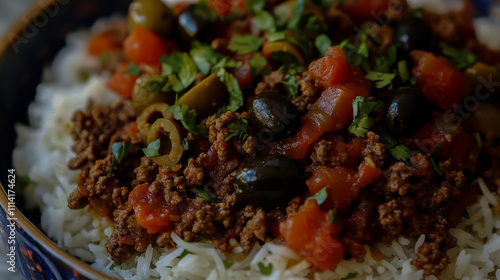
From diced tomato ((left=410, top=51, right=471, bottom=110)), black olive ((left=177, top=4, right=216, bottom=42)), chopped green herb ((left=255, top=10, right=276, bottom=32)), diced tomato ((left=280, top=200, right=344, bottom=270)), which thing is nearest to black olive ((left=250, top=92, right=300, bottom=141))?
diced tomato ((left=280, top=200, right=344, bottom=270))

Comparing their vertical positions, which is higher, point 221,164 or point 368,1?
point 221,164

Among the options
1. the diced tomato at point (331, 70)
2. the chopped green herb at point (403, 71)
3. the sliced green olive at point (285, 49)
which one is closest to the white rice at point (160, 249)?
the chopped green herb at point (403, 71)

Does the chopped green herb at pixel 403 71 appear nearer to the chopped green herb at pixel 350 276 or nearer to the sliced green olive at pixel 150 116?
the chopped green herb at pixel 350 276

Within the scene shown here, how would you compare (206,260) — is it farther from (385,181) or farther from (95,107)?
(95,107)

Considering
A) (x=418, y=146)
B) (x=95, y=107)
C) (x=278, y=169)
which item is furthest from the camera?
(x=95, y=107)

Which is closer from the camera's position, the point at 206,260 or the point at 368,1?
Answer: the point at 206,260

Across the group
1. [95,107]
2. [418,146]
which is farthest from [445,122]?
[95,107]

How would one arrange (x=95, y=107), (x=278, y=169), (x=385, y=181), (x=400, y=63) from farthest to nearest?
(x=95, y=107) → (x=400, y=63) → (x=385, y=181) → (x=278, y=169)
